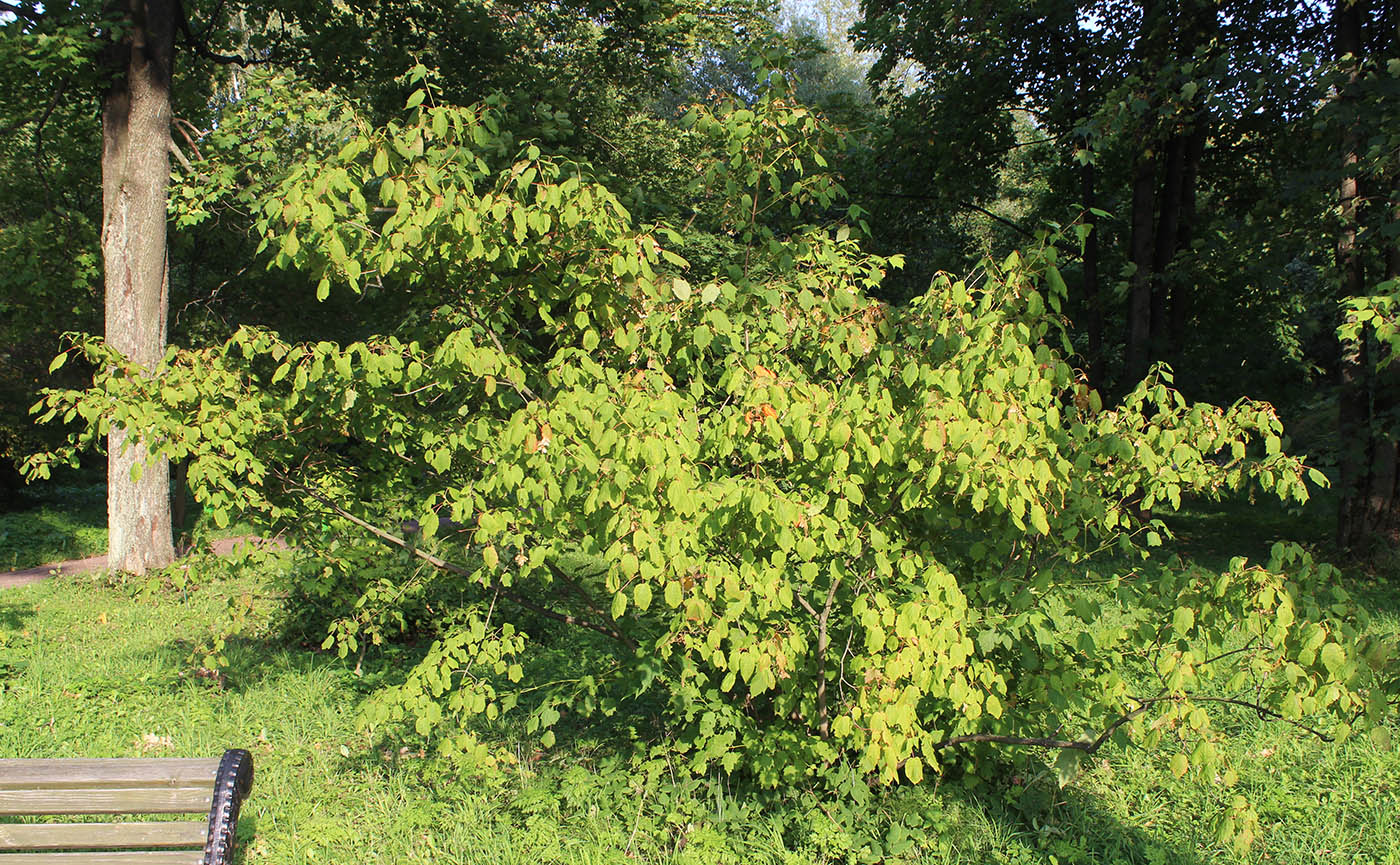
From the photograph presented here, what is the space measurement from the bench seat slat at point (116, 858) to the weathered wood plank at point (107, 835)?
27mm

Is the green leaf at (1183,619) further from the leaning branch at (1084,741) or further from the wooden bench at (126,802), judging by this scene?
the wooden bench at (126,802)

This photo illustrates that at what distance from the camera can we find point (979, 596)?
3160mm

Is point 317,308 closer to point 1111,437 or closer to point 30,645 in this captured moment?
point 30,645

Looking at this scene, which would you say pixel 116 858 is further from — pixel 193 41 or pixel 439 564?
pixel 193 41

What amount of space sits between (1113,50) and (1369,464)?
19.1 feet

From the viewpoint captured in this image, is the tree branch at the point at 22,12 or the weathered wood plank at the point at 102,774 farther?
the tree branch at the point at 22,12

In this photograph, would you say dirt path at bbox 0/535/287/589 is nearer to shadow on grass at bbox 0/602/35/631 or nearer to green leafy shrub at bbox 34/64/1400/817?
shadow on grass at bbox 0/602/35/631

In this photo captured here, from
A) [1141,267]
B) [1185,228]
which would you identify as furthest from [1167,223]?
[1141,267]

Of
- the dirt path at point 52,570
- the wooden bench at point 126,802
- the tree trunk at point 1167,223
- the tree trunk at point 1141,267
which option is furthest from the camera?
the tree trunk at point 1167,223

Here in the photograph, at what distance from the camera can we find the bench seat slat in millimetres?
2438

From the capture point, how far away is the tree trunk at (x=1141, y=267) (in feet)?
38.8

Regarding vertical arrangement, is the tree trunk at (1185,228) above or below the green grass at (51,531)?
above

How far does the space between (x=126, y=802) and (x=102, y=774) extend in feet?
0.31

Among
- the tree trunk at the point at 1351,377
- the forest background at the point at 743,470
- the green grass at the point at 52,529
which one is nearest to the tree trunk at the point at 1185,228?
the tree trunk at the point at 1351,377
